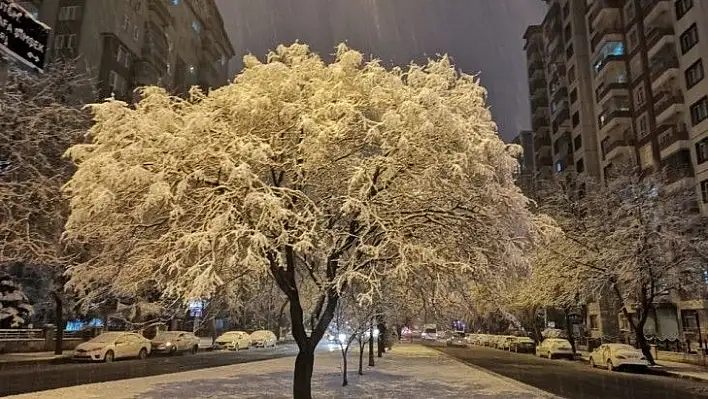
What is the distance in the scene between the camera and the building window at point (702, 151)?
4000cm

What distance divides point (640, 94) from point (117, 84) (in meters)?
45.7

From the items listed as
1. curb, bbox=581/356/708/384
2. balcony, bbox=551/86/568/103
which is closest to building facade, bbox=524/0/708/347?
balcony, bbox=551/86/568/103

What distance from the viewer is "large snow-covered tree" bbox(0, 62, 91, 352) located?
824 inches

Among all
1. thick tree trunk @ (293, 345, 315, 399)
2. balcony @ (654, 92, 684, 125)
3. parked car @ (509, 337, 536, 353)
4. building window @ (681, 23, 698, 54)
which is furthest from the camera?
parked car @ (509, 337, 536, 353)

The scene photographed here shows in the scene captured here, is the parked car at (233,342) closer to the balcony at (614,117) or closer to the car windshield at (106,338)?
the car windshield at (106,338)

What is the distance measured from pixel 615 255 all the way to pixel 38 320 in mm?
35879

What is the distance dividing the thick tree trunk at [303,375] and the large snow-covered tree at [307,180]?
58.3 inches

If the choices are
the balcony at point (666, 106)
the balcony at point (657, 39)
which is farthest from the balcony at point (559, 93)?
the balcony at point (666, 106)

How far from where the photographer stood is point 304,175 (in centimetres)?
1177

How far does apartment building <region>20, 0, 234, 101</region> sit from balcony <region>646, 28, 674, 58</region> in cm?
3837

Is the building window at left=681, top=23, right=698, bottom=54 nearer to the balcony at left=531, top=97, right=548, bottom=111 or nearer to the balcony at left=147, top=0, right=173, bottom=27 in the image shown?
the balcony at left=531, top=97, right=548, bottom=111

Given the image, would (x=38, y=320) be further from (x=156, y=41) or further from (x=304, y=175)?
(x=304, y=175)

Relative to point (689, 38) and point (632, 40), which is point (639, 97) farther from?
point (689, 38)

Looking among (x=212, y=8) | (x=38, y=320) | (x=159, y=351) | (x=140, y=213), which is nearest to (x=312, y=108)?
(x=140, y=213)
